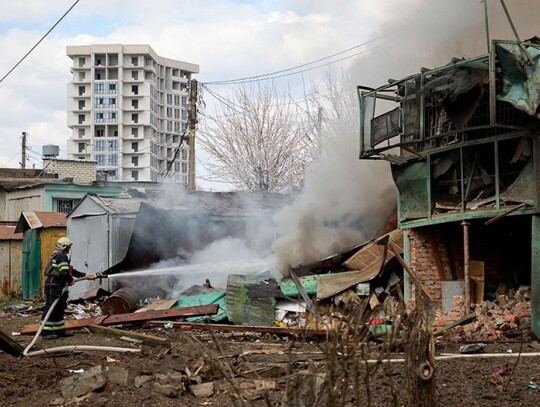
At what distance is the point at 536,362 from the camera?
30.0 ft

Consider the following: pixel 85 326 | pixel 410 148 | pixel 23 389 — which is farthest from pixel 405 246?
pixel 23 389

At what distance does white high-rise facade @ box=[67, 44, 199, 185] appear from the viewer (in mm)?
112500

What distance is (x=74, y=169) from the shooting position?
40625 millimetres

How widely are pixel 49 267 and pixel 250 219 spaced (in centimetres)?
1000

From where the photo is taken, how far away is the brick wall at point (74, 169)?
40125 mm

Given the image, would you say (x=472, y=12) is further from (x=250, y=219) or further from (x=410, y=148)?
(x=250, y=219)

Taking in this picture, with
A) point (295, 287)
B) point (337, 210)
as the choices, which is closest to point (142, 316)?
point (295, 287)

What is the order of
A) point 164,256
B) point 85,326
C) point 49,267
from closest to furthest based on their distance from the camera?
point 49,267
point 85,326
point 164,256

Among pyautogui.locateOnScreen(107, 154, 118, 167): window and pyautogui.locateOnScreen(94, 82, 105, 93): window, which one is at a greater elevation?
pyautogui.locateOnScreen(94, 82, 105, 93): window

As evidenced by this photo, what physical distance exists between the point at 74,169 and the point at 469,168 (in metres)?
31.4

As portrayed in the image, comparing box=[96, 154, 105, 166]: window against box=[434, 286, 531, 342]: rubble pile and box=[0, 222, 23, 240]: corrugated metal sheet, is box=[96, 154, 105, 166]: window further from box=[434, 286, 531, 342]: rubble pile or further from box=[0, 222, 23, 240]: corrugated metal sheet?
box=[434, 286, 531, 342]: rubble pile

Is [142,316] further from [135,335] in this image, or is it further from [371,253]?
[371,253]

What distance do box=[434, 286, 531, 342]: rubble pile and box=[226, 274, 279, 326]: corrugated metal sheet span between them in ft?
11.8

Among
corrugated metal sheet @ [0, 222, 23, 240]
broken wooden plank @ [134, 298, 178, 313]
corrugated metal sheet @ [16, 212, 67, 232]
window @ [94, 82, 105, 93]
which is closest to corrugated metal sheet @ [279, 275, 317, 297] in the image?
broken wooden plank @ [134, 298, 178, 313]
